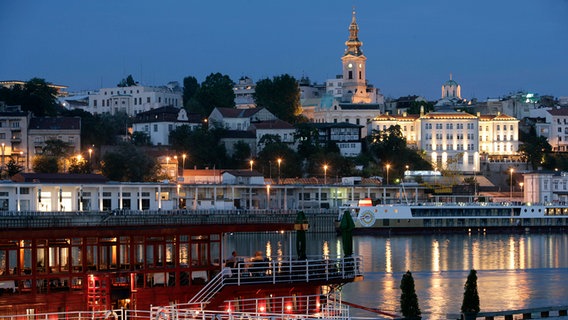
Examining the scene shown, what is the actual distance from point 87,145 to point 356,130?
32356mm

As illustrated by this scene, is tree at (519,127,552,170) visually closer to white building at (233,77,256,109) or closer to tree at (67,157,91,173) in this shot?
white building at (233,77,256,109)

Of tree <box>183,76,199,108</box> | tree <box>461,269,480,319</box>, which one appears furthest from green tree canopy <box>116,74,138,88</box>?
tree <box>461,269,480,319</box>

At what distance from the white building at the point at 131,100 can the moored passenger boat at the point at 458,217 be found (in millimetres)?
61141

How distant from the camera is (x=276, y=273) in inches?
1173

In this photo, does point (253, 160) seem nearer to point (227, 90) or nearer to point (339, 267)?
point (227, 90)

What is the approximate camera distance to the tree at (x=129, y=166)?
107 m

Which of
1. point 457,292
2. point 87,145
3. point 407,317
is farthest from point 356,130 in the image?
point 407,317

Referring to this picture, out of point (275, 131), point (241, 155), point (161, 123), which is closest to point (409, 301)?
point (241, 155)

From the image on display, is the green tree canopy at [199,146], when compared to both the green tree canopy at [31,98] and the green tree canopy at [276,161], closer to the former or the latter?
the green tree canopy at [276,161]

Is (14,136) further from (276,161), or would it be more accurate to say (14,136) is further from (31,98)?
(276,161)

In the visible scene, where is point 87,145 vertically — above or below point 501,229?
above

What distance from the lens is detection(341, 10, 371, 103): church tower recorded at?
523 ft

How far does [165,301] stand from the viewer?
95.1ft

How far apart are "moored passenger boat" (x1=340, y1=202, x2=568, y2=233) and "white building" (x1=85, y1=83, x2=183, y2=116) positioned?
61141mm
